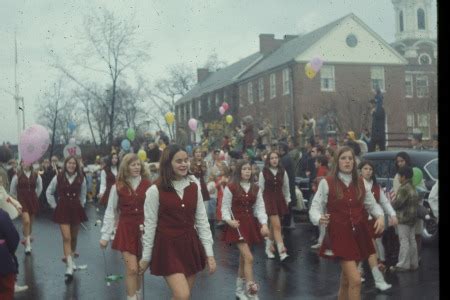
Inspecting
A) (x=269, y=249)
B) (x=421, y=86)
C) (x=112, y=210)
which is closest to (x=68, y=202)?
(x=112, y=210)

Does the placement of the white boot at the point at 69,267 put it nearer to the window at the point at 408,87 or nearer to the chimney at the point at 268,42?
the window at the point at 408,87

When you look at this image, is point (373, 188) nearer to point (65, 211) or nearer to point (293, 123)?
point (65, 211)

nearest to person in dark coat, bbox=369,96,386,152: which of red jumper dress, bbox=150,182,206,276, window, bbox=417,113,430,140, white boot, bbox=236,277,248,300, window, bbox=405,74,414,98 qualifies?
white boot, bbox=236,277,248,300

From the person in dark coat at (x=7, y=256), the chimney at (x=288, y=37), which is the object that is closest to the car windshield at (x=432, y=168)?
the person in dark coat at (x=7, y=256)

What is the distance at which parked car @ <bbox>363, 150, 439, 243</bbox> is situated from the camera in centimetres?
1107

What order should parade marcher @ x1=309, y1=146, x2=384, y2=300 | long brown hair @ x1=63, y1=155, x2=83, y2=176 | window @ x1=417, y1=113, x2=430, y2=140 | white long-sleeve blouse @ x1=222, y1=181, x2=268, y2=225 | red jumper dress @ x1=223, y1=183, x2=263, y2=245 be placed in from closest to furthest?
parade marcher @ x1=309, y1=146, x2=384, y2=300
white long-sleeve blouse @ x1=222, y1=181, x2=268, y2=225
red jumper dress @ x1=223, y1=183, x2=263, y2=245
long brown hair @ x1=63, y1=155, x2=83, y2=176
window @ x1=417, y1=113, x2=430, y2=140

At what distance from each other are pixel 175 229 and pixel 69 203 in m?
4.74

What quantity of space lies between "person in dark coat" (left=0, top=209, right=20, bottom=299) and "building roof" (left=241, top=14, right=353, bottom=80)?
33941 millimetres

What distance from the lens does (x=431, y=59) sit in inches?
2351

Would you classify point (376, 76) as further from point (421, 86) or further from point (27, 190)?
point (27, 190)

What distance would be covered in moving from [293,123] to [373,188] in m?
30.4

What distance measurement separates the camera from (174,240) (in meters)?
5.58

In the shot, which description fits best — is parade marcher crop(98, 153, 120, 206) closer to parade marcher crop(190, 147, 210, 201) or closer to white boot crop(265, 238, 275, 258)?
parade marcher crop(190, 147, 210, 201)

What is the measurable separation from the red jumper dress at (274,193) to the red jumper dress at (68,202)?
303cm
